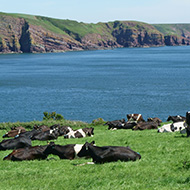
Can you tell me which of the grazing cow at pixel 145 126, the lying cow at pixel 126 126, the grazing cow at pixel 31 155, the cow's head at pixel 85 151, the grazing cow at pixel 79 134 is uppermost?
the cow's head at pixel 85 151

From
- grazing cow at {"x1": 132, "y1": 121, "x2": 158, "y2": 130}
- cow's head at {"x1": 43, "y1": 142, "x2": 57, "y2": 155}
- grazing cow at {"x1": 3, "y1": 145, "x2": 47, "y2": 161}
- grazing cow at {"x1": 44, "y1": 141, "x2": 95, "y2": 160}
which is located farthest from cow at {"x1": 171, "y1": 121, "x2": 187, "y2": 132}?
grazing cow at {"x1": 3, "y1": 145, "x2": 47, "y2": 161}

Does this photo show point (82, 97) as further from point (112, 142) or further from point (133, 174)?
point (133, 174)

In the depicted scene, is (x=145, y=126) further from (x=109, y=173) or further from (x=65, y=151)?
(x=109, y=173)

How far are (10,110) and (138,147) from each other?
2379 inches

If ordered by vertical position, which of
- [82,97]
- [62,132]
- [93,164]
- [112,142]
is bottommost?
[82,97]

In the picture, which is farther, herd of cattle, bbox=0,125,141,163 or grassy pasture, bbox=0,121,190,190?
herd of cattle, bbox=0,125,141,163

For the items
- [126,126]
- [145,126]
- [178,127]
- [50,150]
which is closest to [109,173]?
[50,150]

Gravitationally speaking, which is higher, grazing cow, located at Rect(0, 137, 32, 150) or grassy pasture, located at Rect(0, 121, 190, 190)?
grassy pasture, located at Rect(0, 121, 190, 190)

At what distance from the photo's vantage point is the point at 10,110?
74.4 m

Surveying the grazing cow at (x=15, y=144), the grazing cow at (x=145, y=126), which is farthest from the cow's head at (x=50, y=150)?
the grazing cow at (x=145, y=126)

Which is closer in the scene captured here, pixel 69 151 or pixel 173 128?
pixel 69 151

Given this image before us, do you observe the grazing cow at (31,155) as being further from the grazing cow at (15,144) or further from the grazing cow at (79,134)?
the grazing cow at (79,134)

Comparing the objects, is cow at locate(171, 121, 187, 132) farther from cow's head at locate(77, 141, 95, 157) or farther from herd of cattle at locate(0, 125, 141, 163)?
cow's head at locate(77, 141, 95, 157)

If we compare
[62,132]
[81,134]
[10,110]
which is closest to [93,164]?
[81,134]
